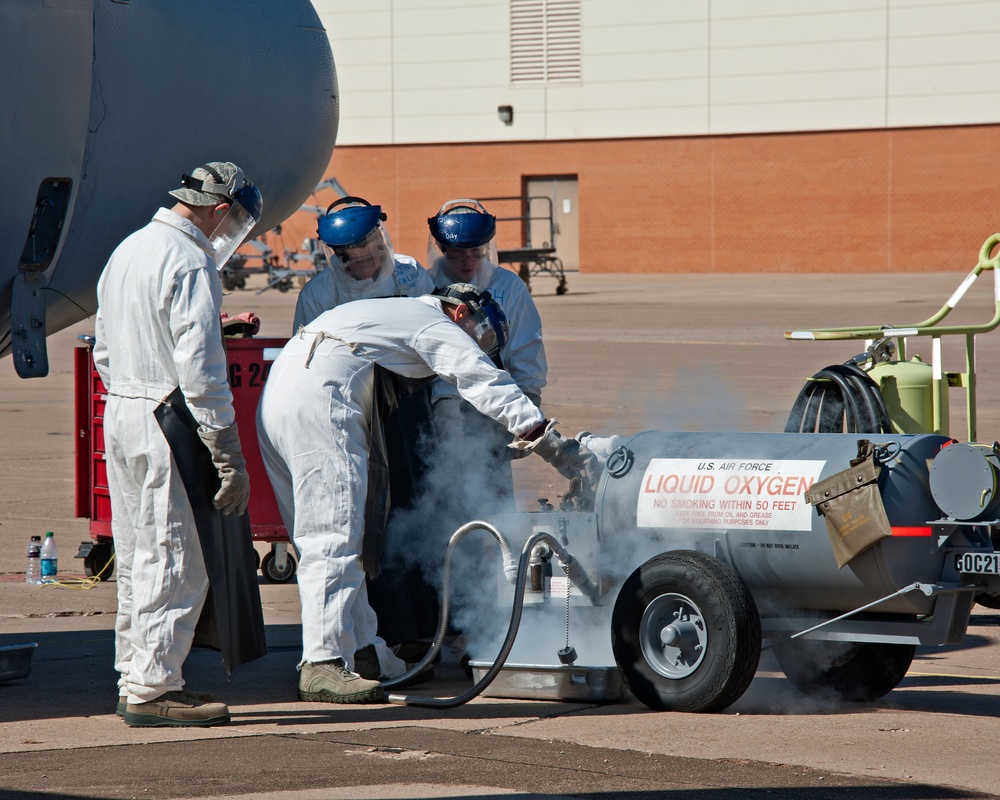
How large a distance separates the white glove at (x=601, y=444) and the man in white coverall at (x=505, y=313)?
0.48 m

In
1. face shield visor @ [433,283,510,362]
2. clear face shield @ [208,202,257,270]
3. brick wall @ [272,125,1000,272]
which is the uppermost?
brick wall @ [272,125,1000,272]

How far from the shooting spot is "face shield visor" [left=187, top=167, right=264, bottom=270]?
17.5 ft

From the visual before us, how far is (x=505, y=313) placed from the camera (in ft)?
22.6

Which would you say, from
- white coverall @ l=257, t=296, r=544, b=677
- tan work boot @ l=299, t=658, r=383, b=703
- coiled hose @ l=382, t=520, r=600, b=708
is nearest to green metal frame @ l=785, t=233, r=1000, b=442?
coiled hose @ l=382, t=520, r=600, b=708

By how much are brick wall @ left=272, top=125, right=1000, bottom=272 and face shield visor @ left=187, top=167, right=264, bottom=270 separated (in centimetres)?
3866

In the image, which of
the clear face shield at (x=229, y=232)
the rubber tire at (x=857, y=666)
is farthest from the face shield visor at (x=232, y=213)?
the rubber tire at (x=857, y=666)

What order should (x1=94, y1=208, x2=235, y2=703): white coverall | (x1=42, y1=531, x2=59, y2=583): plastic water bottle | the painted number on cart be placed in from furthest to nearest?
1. (x1=42, y1=531, x2=59, y2=583): plastic water bottle
2. the painted number on cart
3. (x1=94, y1=208, x2=235, y2=703): white coverall

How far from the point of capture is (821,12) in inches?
1645

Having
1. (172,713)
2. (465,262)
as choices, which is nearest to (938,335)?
(465,262)

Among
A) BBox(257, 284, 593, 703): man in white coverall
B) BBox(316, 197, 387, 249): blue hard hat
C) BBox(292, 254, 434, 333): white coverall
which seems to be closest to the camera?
BBox(257, 284, 593, 703): man in white coverall

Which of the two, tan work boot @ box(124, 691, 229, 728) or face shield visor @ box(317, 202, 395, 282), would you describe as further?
face shield visor @ box(317, 202, 395, 282)

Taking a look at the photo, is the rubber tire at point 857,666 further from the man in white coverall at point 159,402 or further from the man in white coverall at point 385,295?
the man in white coverall at point 159,402

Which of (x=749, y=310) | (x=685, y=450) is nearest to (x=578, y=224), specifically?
(x=749, y=310)

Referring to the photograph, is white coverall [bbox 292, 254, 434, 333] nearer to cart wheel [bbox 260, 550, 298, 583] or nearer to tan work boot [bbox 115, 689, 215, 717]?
tan work boot [bbox 115, 689, 215, 717]
